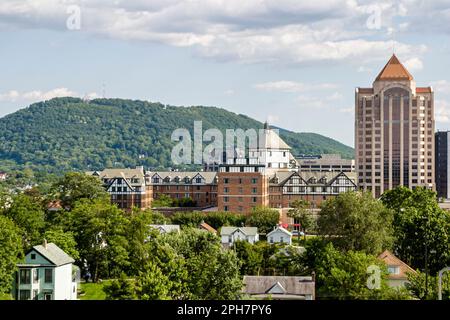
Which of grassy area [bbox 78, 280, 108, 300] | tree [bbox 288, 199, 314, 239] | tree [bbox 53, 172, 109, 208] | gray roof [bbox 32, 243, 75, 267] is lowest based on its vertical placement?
grassy area [bbox 78, 280, 108, 300]

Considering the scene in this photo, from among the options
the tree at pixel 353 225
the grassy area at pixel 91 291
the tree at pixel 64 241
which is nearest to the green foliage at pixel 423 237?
the tree at pixel 353 225

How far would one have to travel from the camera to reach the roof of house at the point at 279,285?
3750cm

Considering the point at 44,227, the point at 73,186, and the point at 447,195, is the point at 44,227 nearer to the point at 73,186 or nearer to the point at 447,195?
the point at 73,186

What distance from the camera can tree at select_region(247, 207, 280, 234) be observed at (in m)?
72.2

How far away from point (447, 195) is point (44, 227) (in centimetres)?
10445

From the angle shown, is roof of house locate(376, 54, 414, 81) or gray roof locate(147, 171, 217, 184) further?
roof of house locate(376, 54, 414, 81)

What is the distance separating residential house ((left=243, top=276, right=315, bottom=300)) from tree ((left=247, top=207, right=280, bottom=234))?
109ft

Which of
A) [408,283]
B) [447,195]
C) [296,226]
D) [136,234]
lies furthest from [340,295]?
[447,195]

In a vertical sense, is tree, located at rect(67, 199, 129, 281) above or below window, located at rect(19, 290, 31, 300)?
above

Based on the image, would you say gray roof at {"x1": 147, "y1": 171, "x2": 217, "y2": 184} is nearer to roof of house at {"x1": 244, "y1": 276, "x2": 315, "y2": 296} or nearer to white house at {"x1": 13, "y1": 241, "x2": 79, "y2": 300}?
roof of house at {"x1": 244, "y1": 276, "x2": 315, "y2": 296}

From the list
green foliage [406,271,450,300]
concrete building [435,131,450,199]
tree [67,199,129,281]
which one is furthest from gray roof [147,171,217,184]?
green foliage [406,271,450,300]

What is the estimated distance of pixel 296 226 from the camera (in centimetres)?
8031

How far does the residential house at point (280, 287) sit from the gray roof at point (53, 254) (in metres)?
8.74

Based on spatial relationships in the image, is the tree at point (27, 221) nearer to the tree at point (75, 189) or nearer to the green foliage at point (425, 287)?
the tree at point (75, 189)
